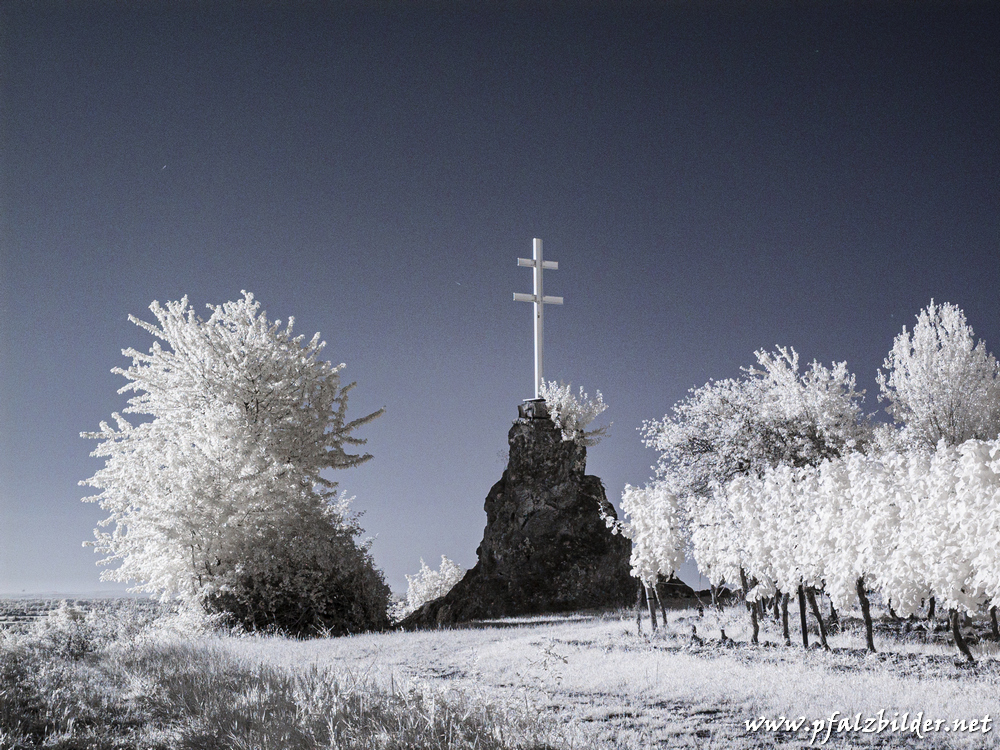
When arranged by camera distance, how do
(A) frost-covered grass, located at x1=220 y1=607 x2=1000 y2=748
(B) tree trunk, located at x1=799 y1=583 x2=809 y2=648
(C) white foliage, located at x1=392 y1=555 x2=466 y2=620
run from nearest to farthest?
(A) frost-covered grass, located at x1=220 y1=607 x2=1000 y2=748 < (B) tree trunk, located at x1=799 y1=583 x2=809 y2=648 < (C) white foliage, located at x1=392 y1=555 x2=466 y2=620

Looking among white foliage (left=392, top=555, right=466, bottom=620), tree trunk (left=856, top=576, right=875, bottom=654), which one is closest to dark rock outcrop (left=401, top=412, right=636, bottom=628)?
tree trunk (left=856, top=576, right=875, bottom=654)

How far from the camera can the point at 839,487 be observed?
11.1m

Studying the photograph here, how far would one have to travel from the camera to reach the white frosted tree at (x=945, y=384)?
63.7 ft

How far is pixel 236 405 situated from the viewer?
1761 cm

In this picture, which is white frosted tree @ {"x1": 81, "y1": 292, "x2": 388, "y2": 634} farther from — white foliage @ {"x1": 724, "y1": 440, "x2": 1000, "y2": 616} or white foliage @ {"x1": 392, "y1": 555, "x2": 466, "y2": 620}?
white foliage @ {"x1": 392, "y1": 555, "x2": 466, "y2": 620}

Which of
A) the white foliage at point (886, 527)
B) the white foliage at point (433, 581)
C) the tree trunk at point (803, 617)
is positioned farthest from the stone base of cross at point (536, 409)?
the white foliage at point (433, 581)

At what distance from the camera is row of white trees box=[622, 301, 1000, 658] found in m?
8.55

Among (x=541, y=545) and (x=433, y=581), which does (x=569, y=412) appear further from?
(x=433, y=581)

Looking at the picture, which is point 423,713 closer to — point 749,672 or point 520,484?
point 749,672

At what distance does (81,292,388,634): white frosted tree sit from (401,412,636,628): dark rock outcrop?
4.20 metres

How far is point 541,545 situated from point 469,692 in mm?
14357

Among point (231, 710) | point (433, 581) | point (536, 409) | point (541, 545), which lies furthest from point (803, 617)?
point (433, 581)

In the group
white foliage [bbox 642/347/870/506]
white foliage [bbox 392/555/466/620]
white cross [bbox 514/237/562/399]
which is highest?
white cross [bbox 514/237/562/399]

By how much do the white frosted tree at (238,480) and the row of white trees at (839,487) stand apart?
6740mm
